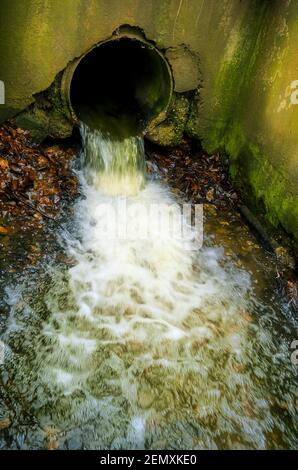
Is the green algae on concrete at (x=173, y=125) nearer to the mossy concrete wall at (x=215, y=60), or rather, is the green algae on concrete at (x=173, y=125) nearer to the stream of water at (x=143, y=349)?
the mossy concrete wall at (x=215, y=60)

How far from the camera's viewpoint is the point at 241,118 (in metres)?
5.68

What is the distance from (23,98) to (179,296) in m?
3.16

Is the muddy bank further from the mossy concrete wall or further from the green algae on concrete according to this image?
the green algae on concrete

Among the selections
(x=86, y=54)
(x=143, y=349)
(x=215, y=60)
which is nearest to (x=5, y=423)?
(x=143, y=349)

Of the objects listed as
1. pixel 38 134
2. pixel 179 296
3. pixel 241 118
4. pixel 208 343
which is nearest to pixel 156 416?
pixel 208 343

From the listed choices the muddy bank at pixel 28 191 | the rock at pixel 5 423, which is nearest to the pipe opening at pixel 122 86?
the muddy bank at pixel 28 191

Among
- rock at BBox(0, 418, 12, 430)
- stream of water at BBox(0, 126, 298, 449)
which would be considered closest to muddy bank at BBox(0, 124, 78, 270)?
stream of water at BBox(0, 126, 298, 449)

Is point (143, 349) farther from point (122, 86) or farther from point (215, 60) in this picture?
point (122, 86)

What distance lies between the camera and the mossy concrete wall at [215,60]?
15.0 feet

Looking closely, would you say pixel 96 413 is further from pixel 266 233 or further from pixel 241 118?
pixel 241 118

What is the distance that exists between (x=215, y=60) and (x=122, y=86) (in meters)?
2.17

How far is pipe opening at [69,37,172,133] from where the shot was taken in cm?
579

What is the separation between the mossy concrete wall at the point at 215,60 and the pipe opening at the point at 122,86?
34cm

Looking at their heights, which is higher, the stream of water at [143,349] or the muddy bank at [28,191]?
the muddy bank at [28,191]
